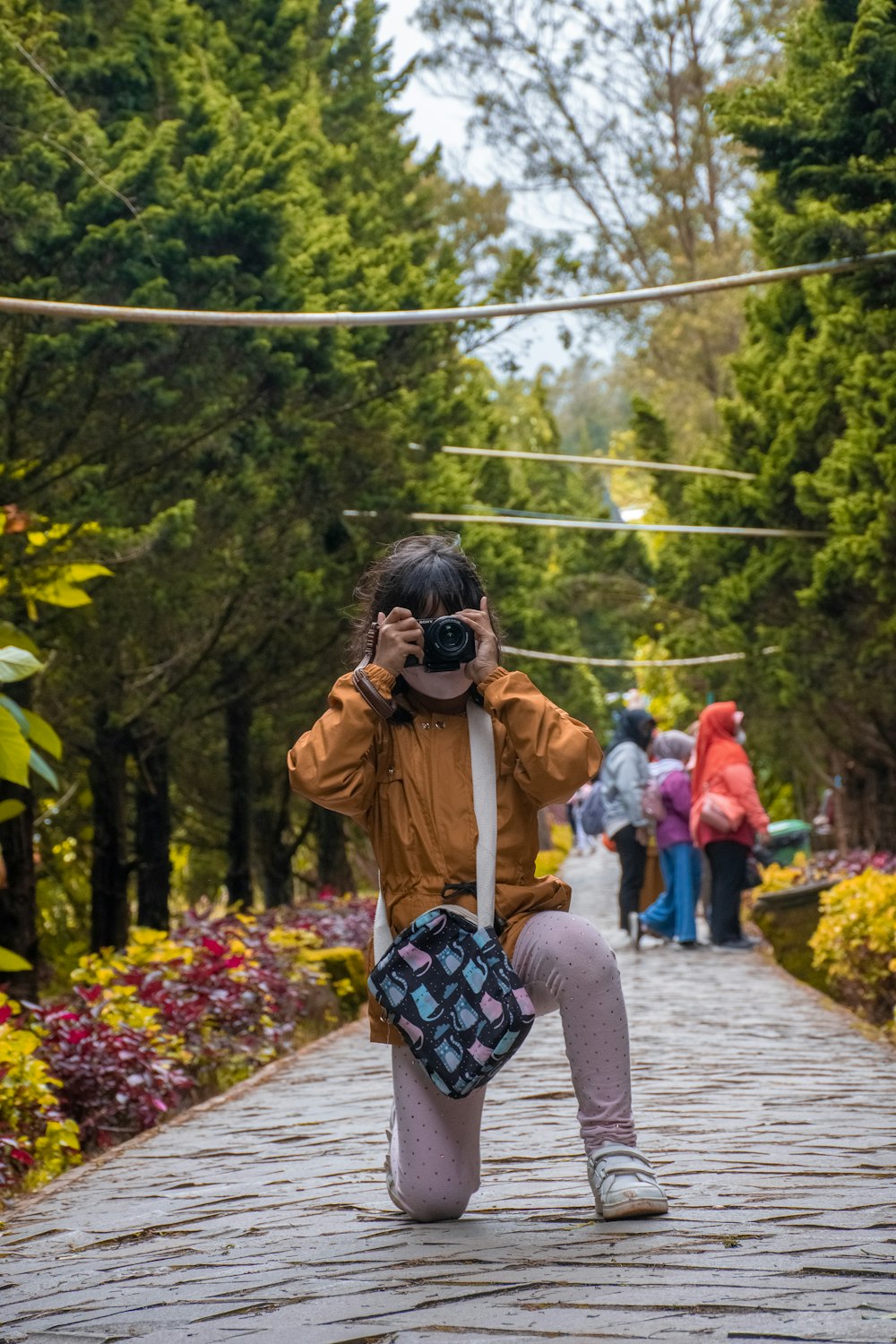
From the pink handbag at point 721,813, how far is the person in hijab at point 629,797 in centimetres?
69

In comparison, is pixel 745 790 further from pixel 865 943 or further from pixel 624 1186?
pixel 624 1186

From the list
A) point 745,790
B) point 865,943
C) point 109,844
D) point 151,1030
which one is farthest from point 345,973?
point 151,1030

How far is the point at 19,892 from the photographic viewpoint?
30.7 feet

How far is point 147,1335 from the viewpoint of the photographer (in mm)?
3326

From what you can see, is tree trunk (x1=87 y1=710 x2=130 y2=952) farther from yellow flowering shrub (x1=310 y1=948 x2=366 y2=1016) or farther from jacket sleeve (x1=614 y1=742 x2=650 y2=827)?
jacket sleeve (x1=614 y1=742 x2=650 y2=827)

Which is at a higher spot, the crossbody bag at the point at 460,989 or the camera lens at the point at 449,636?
the camera lens at the point at 449,636

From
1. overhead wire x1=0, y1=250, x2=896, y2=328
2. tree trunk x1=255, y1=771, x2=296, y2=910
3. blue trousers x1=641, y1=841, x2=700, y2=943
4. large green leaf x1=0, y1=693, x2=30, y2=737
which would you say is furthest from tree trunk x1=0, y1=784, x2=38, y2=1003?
tree trunk x1=255, y1=771, x2=296, y2=910

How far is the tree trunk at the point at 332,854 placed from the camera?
64.0 feet

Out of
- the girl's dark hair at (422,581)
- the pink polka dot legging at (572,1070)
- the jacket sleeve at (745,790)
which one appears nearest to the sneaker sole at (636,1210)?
the pink polka dot legging at (572,1070)

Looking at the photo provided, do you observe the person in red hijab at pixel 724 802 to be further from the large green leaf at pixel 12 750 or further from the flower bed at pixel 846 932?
the large green leaf at pixel 12 750

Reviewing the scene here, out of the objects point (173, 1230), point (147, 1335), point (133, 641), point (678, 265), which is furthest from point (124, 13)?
point (678, 265)

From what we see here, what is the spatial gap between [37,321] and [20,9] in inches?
65.6

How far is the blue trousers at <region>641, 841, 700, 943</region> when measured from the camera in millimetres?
14102

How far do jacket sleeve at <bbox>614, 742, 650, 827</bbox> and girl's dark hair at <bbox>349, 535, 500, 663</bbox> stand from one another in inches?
372
